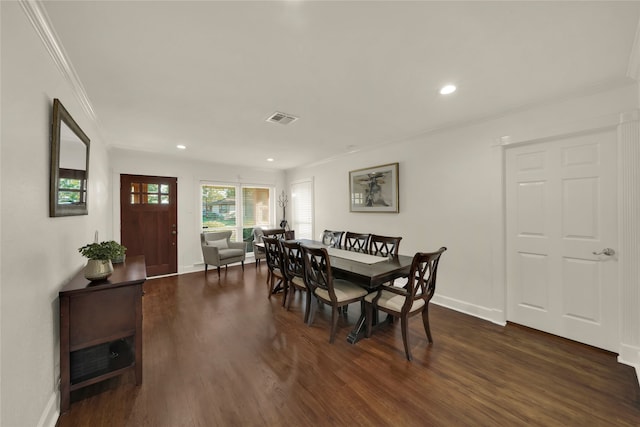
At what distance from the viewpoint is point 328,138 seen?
12.3ft

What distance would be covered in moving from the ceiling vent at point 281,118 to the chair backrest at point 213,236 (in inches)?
130

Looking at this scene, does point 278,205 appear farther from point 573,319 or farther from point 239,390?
point 573,319

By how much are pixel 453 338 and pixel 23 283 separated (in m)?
3.33

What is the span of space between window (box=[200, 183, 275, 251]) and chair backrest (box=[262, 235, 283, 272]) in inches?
103

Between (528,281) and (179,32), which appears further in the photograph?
(528,281)

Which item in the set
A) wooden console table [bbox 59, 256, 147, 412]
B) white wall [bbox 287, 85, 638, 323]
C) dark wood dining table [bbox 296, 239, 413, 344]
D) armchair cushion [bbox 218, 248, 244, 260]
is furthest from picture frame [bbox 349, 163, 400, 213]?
wooden console table [bbox 59, 256, 147, 412]

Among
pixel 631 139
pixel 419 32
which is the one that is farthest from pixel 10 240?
pixel 631 139

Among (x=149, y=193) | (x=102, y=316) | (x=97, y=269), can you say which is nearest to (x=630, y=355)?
(x=102, y=316)

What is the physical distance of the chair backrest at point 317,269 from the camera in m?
2.33

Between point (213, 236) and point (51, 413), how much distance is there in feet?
13.0

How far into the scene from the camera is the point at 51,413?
4.86ft

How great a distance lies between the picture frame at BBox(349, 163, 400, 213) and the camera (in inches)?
154

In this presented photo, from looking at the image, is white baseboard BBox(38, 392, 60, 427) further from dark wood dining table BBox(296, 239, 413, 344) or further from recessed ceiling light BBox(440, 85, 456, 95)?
recessed ceiling light BBox(440, 85, 456, 95)

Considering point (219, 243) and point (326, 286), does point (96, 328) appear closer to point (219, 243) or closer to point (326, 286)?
point (326, 286)
